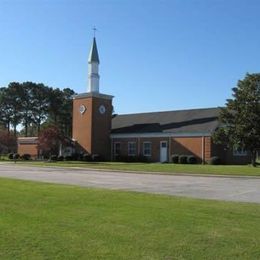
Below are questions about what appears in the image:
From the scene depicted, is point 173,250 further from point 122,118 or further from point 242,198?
point 122,118

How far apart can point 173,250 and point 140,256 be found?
1.97ft

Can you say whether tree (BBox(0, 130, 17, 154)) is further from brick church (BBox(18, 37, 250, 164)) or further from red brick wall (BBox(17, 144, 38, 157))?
brick church (BBox(18, 37, 250, 164))

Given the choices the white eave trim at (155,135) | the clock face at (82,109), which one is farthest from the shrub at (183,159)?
the clock face at (82,109)

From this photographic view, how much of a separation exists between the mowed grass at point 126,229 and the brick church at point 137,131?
1546 inches

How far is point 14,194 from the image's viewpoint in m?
15.0

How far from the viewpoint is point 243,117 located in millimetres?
42219

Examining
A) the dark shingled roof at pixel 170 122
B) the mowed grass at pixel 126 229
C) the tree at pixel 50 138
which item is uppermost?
the dark shingled roof at pixel 170 122

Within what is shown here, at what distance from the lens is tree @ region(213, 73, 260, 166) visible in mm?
41781

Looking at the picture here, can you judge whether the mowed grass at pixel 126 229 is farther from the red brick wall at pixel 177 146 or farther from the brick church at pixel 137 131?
the brick church at pixel 137 131

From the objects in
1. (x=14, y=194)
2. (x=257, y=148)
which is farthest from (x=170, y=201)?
(x=257, y=148)

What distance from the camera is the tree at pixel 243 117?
137 ft

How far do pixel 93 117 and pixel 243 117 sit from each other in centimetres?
2193

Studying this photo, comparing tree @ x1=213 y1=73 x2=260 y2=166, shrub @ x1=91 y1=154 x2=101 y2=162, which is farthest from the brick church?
tree @ x1=213 y1=73 x2=260 y2=166

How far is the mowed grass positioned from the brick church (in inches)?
1546
